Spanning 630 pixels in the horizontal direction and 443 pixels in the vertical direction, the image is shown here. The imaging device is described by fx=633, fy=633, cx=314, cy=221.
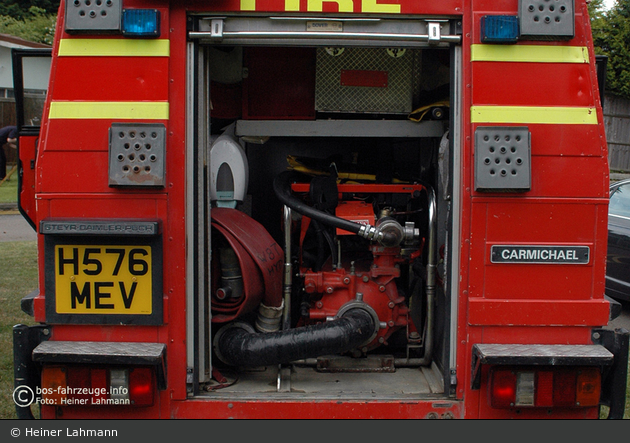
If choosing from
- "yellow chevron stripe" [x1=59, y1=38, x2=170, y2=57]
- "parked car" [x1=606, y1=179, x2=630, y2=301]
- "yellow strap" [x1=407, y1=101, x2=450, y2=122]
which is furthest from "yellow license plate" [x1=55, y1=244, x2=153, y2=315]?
"parked car" [x1=606, y1=179, x2=630, y2=301]

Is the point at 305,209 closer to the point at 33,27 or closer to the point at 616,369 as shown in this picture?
the point at 616,369

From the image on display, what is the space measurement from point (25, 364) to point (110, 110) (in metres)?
1.10

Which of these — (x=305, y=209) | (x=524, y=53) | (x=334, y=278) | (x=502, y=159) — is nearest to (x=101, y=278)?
(x=305, y=209)

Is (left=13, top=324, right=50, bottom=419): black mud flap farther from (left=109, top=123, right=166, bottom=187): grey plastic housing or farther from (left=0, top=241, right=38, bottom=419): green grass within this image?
(left=0, top=241, right=38, bottom=419): green grass

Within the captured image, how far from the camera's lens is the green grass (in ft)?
14.0

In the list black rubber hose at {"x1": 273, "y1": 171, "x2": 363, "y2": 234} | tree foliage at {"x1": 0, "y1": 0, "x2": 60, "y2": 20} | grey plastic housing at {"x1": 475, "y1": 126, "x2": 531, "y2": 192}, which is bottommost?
black rubber hose at {"x1": 273, "y1": 171, "x2": 363, "y2": 234}

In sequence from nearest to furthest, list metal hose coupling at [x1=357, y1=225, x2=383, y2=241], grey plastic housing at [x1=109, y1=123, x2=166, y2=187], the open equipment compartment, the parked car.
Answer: grey plastic housing at [x1=109, y1=123, x2=166, y2=187] → the open equipment compartment → metal hose coupling at [x1=357, y1=225, x2=383, y2=241] → the parked car

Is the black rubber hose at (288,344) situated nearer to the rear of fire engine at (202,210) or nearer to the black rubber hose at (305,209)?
the rear of fire engine at (202,210)

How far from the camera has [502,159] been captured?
2541 mm

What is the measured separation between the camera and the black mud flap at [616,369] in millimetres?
2607

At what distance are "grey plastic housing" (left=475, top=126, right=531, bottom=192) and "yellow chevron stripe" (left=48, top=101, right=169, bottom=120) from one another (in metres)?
1.29

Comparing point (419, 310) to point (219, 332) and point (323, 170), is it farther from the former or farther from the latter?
point (219, 332)

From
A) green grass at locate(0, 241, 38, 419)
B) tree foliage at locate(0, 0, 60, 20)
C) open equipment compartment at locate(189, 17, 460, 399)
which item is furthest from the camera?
tree foliage at locate(0, 0, 60, 20)

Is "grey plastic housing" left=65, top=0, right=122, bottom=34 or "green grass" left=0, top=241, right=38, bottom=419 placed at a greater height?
"grey plastic housing" left=65, top=0, right=122, bottom=34
